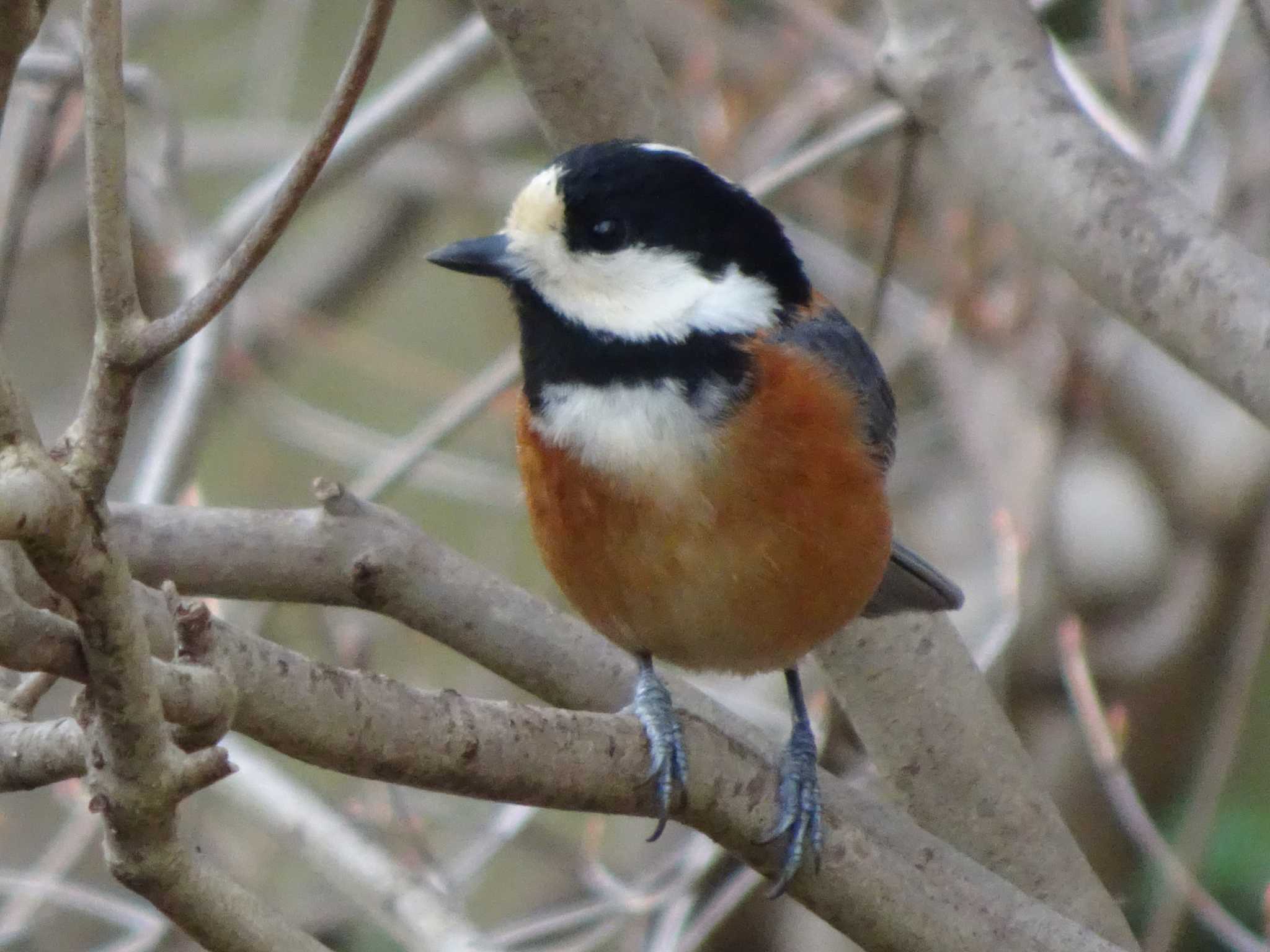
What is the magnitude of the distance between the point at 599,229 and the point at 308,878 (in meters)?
3.56

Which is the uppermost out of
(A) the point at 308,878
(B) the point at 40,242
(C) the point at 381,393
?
(B) the point at 40,242

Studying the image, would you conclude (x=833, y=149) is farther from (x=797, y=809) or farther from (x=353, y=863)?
(x=353, y=863)

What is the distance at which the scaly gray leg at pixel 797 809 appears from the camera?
1.95m

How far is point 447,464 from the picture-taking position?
4898mm

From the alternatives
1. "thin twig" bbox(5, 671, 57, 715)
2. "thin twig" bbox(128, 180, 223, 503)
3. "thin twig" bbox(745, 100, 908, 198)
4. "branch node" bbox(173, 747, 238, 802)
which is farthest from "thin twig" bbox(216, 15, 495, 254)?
"branch node" bbox(173, 747, 238, 802)

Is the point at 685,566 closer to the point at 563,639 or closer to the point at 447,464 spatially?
the point at 563,639

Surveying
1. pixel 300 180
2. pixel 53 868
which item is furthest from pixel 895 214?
pixel 53 868

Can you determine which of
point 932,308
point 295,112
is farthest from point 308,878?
point 295,112

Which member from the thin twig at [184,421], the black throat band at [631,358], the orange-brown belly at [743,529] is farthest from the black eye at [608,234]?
the thin twig at [184,421]

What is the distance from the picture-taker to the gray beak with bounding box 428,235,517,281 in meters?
2.21

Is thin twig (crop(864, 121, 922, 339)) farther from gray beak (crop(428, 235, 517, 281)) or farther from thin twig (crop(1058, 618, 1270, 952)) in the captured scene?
thin twig (crop(1058, 618, 1270, 952))

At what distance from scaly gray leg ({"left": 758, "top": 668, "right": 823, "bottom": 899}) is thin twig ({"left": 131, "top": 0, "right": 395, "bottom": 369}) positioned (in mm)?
989

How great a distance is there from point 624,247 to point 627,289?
0.06 meters

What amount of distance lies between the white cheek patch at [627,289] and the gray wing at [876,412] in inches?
4.8
